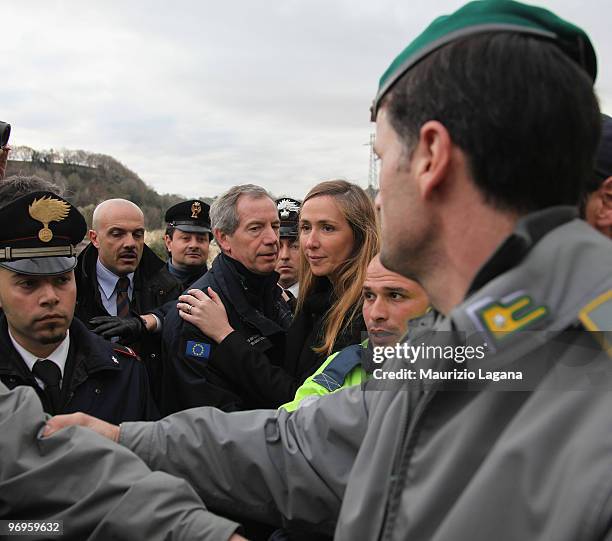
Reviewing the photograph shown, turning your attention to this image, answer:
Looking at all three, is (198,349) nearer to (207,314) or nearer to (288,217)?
(207,314)

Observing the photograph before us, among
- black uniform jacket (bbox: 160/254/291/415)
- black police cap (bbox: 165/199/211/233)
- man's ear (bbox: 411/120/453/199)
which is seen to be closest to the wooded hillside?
black police cap (bbox: 165/199/211/233)

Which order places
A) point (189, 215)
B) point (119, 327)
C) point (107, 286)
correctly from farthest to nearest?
point (189, 215)
point (107, 286)
point (119, 327)

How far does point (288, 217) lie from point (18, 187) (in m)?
3.08

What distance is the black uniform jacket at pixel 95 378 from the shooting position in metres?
2.72

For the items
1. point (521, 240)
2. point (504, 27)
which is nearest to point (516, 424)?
point (521, 240)

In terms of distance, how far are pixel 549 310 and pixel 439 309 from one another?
354 millimetres

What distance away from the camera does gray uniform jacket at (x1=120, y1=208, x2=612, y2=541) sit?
102 cm

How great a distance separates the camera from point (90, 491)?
1647 mm

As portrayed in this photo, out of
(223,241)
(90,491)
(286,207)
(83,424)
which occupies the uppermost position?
(286,207)

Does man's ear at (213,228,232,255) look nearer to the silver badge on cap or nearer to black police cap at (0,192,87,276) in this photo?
black police cap at (0,192,87,276)

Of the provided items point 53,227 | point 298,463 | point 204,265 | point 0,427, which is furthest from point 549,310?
point 204,265

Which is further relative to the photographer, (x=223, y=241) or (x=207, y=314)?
(x=223, y=241)

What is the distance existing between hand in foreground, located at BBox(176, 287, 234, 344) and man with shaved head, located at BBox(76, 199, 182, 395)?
0.91 m

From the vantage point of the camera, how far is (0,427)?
1710 mm
